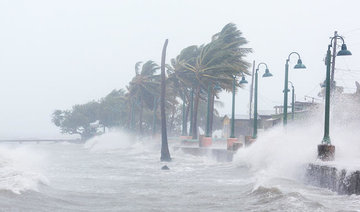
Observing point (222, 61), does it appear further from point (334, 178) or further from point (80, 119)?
point (80, 119)

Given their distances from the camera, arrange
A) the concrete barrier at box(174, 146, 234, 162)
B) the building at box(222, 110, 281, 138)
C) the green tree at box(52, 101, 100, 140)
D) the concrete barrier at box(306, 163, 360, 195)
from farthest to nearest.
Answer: the green tree at box(52, 101, 100, 140) < the building at box(222, 110, 281, 138) < the concrete barrier at box(174, 146, 234, 162) < the concrete barrier at box(306, 163, 360, 195)

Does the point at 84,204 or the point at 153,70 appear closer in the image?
the point at 84,204

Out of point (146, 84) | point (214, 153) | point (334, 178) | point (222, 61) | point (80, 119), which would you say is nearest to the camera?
point (334, 178)

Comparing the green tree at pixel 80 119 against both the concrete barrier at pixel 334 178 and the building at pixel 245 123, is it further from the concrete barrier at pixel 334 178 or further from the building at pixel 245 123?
the concrete barrier at pixel 334 178

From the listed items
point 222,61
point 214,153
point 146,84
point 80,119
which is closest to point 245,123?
point 146,84

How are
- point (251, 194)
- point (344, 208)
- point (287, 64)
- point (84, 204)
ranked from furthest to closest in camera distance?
point (287, 64) → point (251, 194) → point (84, 204) → point (344, 208)

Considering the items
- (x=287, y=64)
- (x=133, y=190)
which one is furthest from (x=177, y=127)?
(x=133, y=190)

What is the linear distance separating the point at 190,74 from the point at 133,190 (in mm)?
39262

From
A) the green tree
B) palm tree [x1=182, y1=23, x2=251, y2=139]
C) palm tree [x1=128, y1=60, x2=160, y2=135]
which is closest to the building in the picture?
palm tree [x1=128, y1=60, x2=160, y2=135]

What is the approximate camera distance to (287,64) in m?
29.0

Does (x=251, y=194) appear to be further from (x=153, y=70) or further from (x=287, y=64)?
(x=153, y=70)

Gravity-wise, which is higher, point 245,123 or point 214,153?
point 245,123

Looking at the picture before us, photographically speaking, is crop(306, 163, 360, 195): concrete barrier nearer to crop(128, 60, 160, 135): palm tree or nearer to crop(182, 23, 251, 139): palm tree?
crop(182, 23, 251, 139): palm tree

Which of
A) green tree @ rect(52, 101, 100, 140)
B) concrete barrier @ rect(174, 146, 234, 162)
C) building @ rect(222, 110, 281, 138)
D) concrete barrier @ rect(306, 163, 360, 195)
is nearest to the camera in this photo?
concrete barrier @ rect(306, 163, 360, 195)
